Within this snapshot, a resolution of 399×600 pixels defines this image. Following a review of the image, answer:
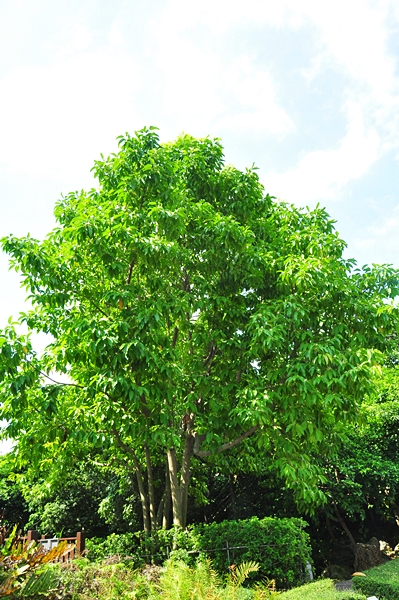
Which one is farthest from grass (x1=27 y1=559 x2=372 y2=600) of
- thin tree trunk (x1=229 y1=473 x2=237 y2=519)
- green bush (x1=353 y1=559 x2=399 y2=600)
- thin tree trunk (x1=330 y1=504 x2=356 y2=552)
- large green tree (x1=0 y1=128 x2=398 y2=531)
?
thin tree trunk (x1=330 y1=504 x2=356 y2=552)

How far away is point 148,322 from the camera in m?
8.30

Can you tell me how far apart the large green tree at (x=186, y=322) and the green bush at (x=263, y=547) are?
102 cm

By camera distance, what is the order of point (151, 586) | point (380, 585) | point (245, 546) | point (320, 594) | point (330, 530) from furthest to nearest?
point (330, 530), point (245, 546), point (380, 585), point (320, 594), point (151, 586)

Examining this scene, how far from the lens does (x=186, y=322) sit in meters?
10.1

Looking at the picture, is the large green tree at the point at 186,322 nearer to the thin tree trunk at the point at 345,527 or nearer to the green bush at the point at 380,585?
the green bush at the point at 380,585

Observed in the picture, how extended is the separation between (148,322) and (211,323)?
2.31 meters

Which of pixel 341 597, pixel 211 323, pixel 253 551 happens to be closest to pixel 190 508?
pixel 253 551

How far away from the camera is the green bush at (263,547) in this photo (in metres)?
9.45

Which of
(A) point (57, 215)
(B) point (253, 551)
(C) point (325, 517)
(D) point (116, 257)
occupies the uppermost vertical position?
(A) point (57, 215)

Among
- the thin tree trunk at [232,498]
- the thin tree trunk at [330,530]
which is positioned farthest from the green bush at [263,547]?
the thin tree trunk at [330,530]

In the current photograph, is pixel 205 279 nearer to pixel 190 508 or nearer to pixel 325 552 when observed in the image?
pixel 190 508

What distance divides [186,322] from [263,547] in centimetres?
454

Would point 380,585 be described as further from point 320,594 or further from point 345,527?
point 345,527

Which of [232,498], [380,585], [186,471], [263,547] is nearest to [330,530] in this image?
[232,498]
